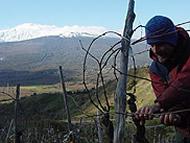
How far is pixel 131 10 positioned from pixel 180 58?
744 millimetres

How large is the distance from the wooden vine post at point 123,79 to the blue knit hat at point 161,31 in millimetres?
380

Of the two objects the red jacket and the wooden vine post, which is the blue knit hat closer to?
the red jacket

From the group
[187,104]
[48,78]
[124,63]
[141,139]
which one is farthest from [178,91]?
[48,78]

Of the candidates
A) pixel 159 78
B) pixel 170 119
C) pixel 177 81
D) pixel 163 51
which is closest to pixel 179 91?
pixel 177 81

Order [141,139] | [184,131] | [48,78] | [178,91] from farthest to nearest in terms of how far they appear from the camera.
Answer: [48,78], [141,139], [184,131], [178,91]

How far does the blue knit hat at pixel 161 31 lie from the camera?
350 centimetres

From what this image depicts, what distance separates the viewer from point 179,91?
11.1 ft

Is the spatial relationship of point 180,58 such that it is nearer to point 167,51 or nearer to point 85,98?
point 167,51

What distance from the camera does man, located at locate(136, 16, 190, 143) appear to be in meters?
3.38

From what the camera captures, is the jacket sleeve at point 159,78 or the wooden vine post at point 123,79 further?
the wooden vine post at point 123,79

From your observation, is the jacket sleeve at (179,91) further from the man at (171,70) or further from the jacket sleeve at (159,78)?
the jacket sleeve at (159,78)

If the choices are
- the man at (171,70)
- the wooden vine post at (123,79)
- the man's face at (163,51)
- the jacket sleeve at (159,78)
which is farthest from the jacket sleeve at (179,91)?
the wooden vine post at (123,79)

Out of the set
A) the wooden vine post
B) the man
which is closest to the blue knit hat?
the man

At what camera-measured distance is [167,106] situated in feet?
11.3
